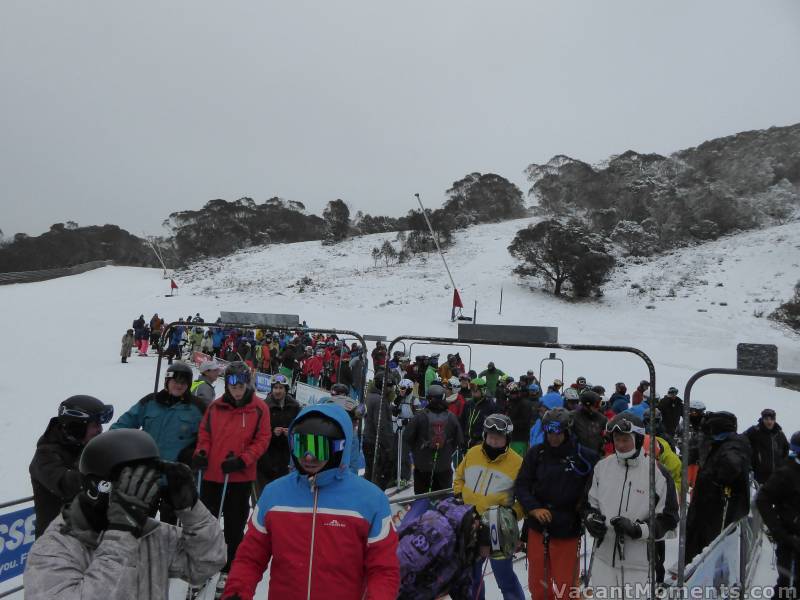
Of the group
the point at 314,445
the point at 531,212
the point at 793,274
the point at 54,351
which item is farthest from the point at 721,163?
the point at 314,445

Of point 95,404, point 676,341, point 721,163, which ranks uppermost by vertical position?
point 721,163

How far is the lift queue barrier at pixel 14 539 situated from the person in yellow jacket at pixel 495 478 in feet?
10.9

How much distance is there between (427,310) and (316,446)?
32.1 metres

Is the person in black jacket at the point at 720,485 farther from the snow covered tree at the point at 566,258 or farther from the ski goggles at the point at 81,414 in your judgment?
the snow covered tree at the point at 566,258

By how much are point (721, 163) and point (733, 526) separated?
Answer: 245 ft

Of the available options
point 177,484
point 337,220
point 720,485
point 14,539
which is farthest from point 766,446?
point 337,220

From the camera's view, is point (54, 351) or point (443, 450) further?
point (54, 351)

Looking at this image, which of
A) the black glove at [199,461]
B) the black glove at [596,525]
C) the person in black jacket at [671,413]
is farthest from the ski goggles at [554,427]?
the person in black jacket at [671,413]

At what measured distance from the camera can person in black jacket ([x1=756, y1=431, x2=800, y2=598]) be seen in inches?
145

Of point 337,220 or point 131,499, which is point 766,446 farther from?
point 337,220

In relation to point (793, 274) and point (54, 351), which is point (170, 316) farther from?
point (793, 274)

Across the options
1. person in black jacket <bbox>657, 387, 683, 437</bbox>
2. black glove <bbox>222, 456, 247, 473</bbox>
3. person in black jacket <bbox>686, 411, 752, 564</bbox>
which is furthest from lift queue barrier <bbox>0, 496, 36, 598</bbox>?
person in black jacket <bbox>657, 387, 683, 437</bbox>

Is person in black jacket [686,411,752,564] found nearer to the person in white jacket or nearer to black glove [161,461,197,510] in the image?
the person in white jacket

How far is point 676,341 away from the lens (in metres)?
25.9
